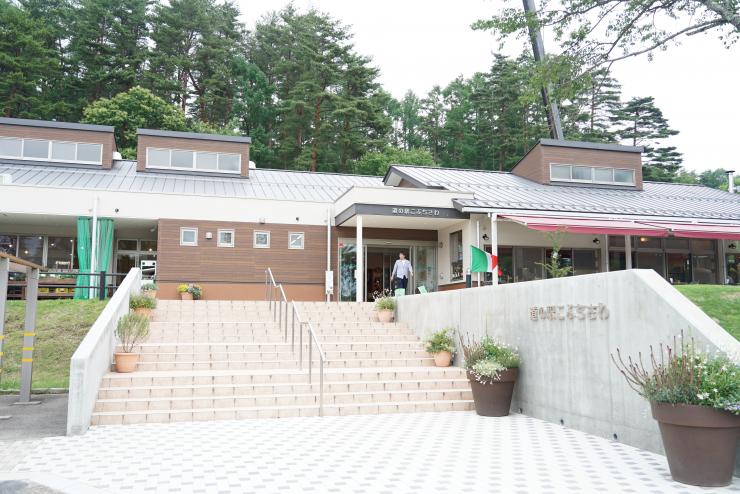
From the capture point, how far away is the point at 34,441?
730 centimetres

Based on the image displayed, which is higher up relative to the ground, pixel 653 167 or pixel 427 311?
pixel 653 167

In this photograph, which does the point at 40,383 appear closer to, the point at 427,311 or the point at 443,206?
the point at 427,311

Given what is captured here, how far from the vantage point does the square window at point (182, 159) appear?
23.2 m

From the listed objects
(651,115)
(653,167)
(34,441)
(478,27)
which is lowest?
(34,441)

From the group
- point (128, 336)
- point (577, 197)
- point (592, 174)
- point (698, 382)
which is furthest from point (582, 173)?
point (698, 382)

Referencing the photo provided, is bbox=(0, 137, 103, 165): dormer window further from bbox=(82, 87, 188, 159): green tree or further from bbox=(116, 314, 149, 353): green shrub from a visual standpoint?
bbox=(116, 314, 149, 353): green shrub

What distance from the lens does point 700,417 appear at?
17.4 feet

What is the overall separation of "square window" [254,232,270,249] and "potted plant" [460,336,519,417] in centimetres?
1161

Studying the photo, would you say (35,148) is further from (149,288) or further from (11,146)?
(149,288)

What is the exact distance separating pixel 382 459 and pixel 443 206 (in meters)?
12.9

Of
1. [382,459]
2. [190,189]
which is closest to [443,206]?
[190,189]

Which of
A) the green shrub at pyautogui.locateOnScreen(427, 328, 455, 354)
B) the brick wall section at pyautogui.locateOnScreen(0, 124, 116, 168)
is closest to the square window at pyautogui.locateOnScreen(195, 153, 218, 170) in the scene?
the brick wall section at pyautogui.locateOnScreen(0, 124, 116, 168)

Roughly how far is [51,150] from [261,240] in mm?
8758

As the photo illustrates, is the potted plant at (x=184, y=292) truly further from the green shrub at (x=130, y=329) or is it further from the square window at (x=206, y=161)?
the green shrub at (x=130, y=329)
